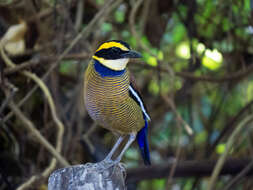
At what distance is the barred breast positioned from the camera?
3367mm

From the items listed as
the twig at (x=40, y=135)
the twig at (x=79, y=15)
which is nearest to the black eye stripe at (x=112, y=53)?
the twig at (x=40, y=135)

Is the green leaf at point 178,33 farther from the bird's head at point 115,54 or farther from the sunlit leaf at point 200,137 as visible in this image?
the bird's head at point 115,54

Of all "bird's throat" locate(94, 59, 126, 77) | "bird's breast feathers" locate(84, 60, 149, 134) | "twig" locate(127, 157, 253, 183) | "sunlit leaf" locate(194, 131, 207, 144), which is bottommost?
"sunlit leaf" locate(194, 131, 207, 144)

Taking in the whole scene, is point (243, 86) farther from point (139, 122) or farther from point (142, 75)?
point (139, 122)

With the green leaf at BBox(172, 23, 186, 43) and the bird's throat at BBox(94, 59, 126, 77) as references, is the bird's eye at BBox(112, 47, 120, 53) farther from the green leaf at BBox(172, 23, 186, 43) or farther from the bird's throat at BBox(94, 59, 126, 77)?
the green leaf at BBox(172, 23, 186, 43)

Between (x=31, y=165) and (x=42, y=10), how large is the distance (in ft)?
6.40

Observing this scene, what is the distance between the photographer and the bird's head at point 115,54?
3.47 m

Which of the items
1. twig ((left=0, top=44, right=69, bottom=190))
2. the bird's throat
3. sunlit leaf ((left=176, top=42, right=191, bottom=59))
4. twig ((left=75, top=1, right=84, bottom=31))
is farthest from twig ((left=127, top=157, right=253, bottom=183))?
sunlit leaf ((left=176, top=42, right=191, bottom=59))

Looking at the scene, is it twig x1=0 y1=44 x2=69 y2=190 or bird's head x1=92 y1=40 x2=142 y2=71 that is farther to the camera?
twig x1=0 y1=44 x2=69 y2=190

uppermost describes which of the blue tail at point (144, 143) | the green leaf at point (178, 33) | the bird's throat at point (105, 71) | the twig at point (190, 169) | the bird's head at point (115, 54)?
the bird's head at point (115, 54)

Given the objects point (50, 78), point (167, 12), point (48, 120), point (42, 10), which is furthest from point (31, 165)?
point (167, 12)

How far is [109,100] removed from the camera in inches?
132

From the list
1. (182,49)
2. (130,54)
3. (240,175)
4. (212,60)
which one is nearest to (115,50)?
(130,54)

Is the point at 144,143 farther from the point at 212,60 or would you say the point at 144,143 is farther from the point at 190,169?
the point at 212,60
